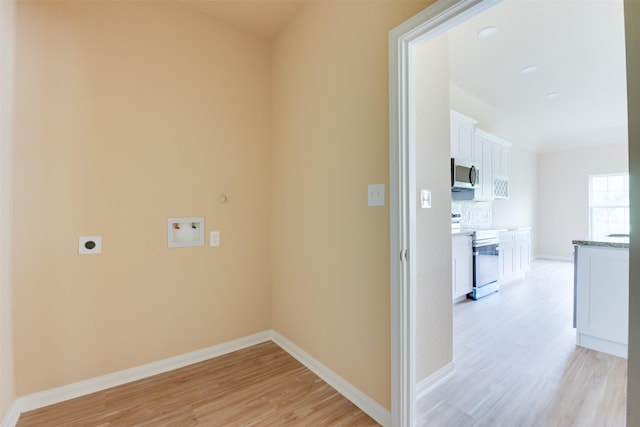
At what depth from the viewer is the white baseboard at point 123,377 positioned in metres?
1.70

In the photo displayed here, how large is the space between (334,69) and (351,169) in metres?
0.71

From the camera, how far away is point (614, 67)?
3377mm

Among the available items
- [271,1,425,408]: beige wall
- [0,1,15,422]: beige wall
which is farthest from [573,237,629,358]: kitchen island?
[0,1,15,422]: beige wall

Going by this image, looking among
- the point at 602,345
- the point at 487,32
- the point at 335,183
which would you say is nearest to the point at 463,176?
the point at 487,32

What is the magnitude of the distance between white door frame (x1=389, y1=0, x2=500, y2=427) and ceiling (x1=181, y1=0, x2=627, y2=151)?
3.81ft

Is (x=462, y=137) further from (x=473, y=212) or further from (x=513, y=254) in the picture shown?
(x=513, y=254)

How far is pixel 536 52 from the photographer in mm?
3059

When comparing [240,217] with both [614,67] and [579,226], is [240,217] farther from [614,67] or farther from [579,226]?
[579,226]

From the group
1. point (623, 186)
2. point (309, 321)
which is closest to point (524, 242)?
point (623, 186)

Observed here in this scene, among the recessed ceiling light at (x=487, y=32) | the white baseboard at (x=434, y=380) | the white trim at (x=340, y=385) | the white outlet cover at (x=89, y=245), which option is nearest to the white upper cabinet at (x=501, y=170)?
the recessed ceiling light at (x=487, y=32)

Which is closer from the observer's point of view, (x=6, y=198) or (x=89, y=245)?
(x=6, y=198)

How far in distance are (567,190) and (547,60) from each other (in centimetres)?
507

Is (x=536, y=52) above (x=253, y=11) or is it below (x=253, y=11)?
above

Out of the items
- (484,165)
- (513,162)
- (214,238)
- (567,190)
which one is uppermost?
(513,162)
